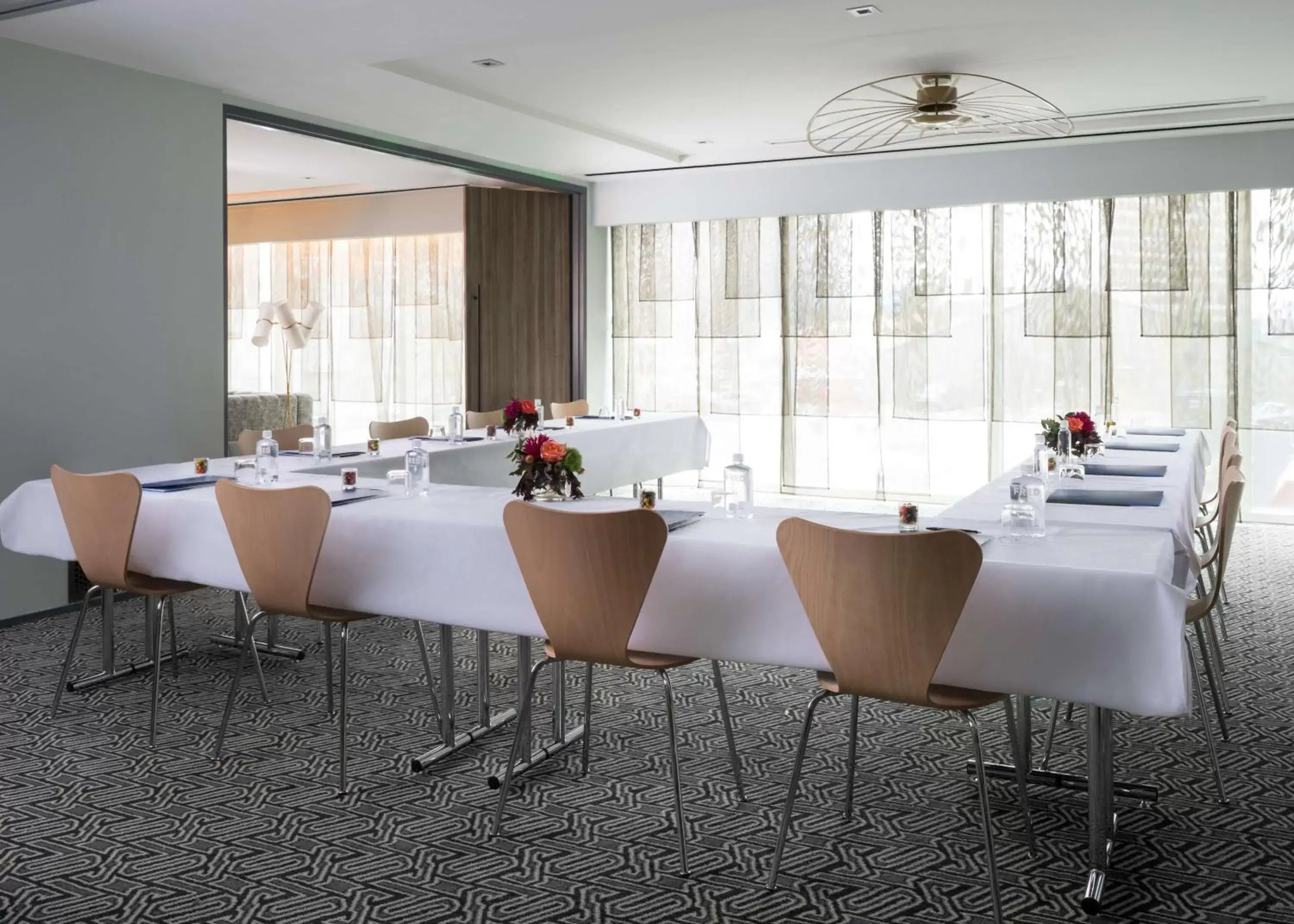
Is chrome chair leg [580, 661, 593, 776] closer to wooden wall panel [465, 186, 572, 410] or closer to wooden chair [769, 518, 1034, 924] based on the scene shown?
wooden chair [769, 518, 1034, 924]

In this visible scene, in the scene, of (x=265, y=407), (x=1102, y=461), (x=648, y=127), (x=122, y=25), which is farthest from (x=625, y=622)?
(x=265, y=407)

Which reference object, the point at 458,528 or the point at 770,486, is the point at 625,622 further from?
the point at 770,486

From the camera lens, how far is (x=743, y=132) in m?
8.47

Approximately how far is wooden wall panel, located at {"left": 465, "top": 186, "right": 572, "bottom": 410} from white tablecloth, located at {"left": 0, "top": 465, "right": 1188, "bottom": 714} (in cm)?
570

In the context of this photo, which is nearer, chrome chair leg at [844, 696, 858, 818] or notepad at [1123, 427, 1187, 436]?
chrome chair leg at [844, 696, 858, 818]

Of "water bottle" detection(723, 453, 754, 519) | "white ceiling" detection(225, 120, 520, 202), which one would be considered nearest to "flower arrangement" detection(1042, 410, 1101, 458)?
A: "water bottle" detection(723, 453, 754, 519)

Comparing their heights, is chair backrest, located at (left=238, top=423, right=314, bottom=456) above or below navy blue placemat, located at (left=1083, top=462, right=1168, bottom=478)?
above

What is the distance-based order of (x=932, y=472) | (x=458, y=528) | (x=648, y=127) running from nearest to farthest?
(x=458, y=528)
(x=648, y=127)
(x=932, y=472)

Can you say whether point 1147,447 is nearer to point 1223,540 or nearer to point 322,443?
point 1223,540

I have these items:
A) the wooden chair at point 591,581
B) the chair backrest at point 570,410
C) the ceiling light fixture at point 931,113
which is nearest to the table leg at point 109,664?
the wooden chair at point 591,581

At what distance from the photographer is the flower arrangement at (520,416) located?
257 inches

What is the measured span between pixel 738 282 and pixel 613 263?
132 cm

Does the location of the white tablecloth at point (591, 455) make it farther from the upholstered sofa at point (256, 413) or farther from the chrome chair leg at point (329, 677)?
the upholstered sofa at point (256, 413)

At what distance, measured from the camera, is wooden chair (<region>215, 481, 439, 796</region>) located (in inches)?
137
